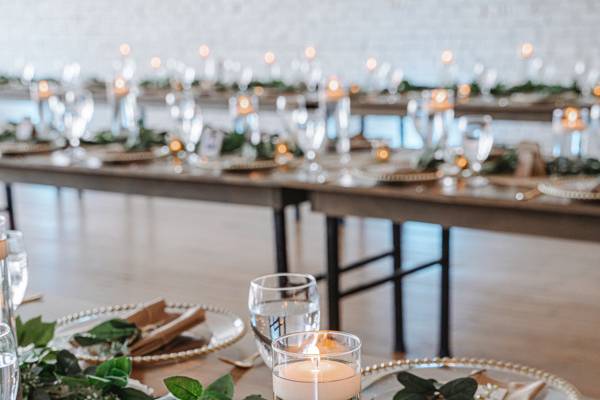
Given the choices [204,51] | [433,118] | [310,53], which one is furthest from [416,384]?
[204,51]

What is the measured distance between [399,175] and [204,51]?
20.1 ft

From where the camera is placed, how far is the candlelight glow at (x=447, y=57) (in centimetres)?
708

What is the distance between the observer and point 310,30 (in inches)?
333

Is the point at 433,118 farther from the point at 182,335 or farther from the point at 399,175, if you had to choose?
the point at 182,335

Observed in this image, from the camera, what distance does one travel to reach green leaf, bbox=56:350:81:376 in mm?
1300

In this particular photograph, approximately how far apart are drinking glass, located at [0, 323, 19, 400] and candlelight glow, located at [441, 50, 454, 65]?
20.8 ft

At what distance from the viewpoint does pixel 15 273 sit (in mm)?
1444

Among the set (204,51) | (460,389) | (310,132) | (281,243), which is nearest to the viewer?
(460,389)

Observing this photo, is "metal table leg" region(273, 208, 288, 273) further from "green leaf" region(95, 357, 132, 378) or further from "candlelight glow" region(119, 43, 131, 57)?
"candlelight glow" region(119, 43, 131, 57)

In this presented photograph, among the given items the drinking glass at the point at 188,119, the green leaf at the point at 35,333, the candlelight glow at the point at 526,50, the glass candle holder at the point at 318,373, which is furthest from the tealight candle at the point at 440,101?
the candlelight glow at the point at 526,50

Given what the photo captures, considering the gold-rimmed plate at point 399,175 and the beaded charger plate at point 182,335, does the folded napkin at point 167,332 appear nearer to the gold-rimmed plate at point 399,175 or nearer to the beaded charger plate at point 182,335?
the beaded charger plate at point 182,335

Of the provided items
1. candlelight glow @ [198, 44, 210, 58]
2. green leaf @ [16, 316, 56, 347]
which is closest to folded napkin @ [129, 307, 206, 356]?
green leaf @ [16, 316, 56, 347]

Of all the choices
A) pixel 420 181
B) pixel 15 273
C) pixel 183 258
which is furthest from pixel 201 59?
pixel 15 273

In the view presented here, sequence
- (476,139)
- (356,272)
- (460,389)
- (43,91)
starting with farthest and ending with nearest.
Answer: (356,272), (43,91), (476,139), (460,389)
